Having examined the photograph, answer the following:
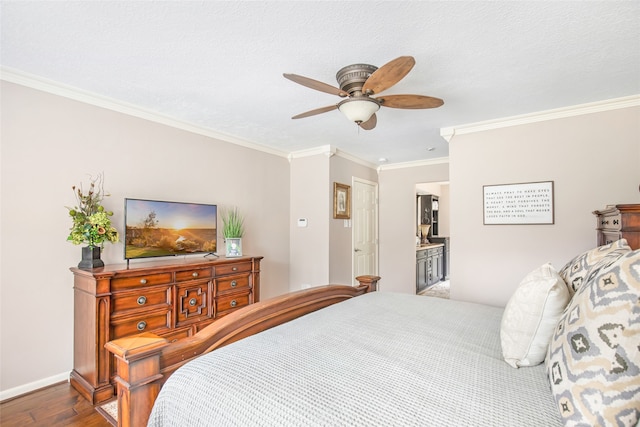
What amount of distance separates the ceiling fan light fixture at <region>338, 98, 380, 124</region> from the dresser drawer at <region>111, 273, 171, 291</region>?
2.01 metres

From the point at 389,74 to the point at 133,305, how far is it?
2498 millimetres

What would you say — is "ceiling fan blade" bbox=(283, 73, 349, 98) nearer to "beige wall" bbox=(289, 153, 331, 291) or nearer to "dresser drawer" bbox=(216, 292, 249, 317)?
"dresser drawer" bbox=(216, 292, 249, 317)

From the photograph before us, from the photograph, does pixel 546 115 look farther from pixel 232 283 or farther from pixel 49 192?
pixel 49 192

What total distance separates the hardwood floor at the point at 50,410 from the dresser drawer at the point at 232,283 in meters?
1.25

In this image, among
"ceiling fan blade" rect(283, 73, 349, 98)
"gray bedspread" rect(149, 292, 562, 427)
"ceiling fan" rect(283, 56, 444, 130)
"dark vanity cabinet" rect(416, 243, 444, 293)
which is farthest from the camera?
"dark vanity cabinet" rect(416, 243, 444, 293)

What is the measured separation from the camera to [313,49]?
1.98m

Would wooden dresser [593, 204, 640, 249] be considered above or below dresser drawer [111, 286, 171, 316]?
above

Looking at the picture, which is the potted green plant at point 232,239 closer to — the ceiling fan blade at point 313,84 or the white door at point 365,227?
the ceiling fan blade at point 313,84

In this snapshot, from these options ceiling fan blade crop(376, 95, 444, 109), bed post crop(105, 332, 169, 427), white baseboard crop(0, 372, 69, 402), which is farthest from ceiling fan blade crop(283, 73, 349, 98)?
white baseboard crop(0, 372, 69, 402)

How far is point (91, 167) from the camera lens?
2.69 meters

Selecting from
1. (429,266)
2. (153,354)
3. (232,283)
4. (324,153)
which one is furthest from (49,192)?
(429,266)

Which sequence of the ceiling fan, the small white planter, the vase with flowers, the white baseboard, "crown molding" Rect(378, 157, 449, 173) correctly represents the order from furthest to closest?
1. "crown molding" Rect(378, 157, 449, 173)
2. the small white planter
3. the vase with flowers
4. the white baseboard
5. the ceiling fan

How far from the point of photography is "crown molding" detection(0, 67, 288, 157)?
2289 mm

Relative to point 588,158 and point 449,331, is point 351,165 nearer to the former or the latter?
point 588,158
